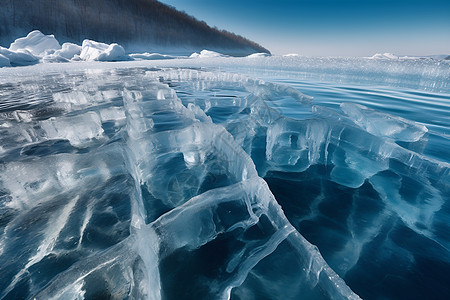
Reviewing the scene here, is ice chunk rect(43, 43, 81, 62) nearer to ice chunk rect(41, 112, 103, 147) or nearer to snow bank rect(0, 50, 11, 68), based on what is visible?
snow bank rect(0, 50, 11, 68)

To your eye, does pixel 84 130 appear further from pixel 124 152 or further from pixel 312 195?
pixel 312 195

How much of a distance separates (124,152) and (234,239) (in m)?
1.06

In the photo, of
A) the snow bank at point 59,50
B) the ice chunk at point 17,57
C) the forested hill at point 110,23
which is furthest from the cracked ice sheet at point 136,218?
the forested hill at point 110,23

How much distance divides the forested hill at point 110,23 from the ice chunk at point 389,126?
37.4 metres

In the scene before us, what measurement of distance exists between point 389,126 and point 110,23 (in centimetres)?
4246

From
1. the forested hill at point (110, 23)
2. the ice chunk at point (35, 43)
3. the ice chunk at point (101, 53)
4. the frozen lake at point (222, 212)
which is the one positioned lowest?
the frozen lake at point (222, 212)

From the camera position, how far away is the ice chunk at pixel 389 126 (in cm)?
226

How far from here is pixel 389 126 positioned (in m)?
2.43

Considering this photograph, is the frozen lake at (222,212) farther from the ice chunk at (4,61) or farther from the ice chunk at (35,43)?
the ice chunk at (35,43)

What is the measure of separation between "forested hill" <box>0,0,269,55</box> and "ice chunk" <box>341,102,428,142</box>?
37445mm

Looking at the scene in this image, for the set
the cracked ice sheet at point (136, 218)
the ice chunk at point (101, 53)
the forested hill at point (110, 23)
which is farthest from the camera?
the forested hill at point (110, 23)

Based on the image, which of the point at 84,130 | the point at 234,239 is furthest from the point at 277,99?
the point at 234,239

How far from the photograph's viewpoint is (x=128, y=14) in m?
35.5

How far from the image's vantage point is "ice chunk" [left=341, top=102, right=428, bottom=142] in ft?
7.42
